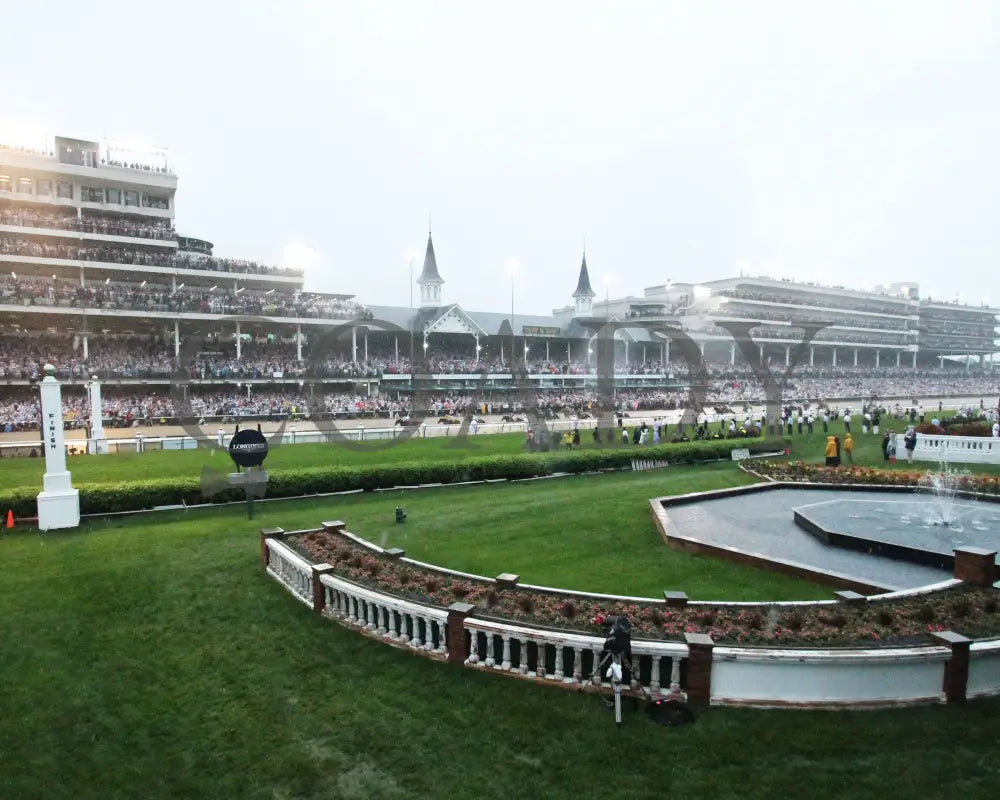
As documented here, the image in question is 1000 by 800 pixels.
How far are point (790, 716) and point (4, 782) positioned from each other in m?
6.90

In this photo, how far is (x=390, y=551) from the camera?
10.1 m

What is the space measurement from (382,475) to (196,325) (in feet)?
100

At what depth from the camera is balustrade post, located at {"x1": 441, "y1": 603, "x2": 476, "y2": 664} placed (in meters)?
7.18

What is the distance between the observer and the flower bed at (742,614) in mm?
6820

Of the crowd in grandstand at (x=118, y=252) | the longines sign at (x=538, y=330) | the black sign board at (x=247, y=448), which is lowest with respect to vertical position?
the black sign board at (x=247, y=448)

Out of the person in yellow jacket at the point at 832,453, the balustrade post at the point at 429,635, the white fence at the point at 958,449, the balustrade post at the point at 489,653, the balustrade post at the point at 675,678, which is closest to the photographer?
the balustrade post at the point at 675,678

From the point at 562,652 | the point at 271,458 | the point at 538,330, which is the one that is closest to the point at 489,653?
the point at 562,652

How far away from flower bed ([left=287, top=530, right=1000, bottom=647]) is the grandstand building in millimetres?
23740

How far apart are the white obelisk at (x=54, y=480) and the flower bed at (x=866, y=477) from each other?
18.5 m

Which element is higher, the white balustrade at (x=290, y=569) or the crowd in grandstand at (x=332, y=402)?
the crowd in grandstand at (x=332, y=402)

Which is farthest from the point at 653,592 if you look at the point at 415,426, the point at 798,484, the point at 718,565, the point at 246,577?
the point at 415,426

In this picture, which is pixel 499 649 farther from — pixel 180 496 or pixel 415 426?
pixel 415 426

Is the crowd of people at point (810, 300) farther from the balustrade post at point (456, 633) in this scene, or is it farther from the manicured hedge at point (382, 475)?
the balustrade post at point (456, 633)

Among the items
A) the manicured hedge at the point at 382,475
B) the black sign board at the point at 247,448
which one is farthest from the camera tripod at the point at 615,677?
the manicured hedge at the point at 382,475
